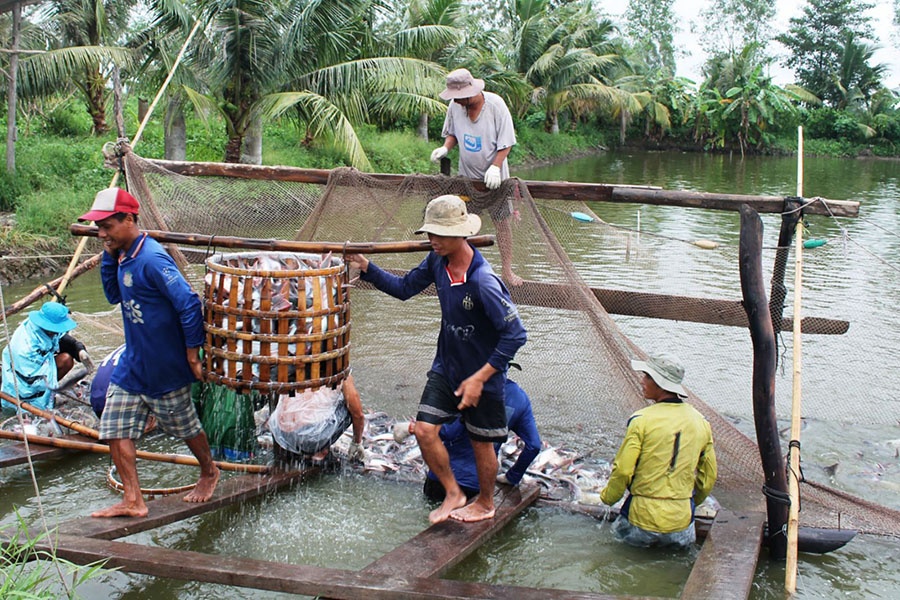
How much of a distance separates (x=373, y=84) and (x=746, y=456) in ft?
42.8

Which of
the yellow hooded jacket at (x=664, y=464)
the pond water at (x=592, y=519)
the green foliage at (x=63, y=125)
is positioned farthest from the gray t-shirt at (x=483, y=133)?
the green foliage at (x=63, y=125)

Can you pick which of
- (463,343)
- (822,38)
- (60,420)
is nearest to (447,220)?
(463,343)

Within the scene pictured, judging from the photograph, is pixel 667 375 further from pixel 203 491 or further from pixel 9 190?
pixel 9 190

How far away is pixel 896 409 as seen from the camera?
7066 millimetres

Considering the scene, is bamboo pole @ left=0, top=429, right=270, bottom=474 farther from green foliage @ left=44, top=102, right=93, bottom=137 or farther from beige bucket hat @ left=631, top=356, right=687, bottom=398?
green foliage @ left=44, top=102, right=93, bottom=137

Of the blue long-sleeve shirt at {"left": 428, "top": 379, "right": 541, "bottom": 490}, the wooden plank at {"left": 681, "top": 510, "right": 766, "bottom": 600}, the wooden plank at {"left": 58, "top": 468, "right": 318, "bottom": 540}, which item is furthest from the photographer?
the blue long-sleeve shirt at {"left": 428, "top": 379, "right": 541, "bottom": 490}

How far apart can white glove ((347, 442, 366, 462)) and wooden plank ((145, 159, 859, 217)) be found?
1957 mm

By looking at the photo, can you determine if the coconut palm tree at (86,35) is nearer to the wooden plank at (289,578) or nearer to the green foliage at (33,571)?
the green foliage at (33,571)

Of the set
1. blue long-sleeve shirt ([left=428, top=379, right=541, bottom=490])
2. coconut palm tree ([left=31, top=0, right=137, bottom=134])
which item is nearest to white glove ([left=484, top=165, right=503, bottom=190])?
blue long-sleeve shirt ([left=428, top=379, right=541, bottom=490])

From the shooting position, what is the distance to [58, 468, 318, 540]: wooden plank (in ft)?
14.0

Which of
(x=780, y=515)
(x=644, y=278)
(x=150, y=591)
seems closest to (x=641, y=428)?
(x=780, y=515)

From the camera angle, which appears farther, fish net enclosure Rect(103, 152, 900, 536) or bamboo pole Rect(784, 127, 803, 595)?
fish net enclosure Rect(103, 152, 900, 536)

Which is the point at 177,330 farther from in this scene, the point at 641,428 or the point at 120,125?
the point at 120,125

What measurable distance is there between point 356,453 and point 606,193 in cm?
241
